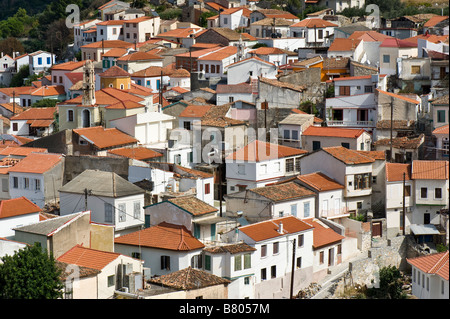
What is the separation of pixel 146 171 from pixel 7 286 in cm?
916

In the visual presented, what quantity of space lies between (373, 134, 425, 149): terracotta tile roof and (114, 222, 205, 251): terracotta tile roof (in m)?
8.99

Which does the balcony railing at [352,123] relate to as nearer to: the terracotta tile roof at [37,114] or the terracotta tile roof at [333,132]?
the terracotta tile roof at [333,132]

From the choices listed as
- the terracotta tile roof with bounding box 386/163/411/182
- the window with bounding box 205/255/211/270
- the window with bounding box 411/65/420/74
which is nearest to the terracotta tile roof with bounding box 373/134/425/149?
the terracotta tile roof with bounding box 386/163/411/182

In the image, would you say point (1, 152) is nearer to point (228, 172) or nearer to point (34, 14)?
point (228, 172)

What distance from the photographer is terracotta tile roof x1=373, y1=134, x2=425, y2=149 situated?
94.2 feet

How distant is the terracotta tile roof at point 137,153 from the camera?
97.4 ft

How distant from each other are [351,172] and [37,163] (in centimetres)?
1017

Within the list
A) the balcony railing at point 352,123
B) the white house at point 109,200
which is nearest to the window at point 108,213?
the white house at point 109,200

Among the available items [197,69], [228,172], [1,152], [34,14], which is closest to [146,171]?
[228,172]

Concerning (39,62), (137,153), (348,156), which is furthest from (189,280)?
(39,62)

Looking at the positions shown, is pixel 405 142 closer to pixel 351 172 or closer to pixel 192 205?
pixel 351 172

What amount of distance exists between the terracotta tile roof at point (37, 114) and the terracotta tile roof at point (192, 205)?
57.7 feet

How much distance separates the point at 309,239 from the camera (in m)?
23.8

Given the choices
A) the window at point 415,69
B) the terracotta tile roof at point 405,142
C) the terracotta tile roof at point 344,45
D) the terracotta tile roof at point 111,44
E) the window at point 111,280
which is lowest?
the window at point 111,280
